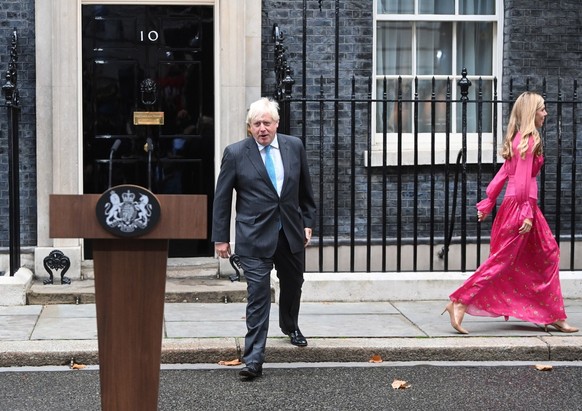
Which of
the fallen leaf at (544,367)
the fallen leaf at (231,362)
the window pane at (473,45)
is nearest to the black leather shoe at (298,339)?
the fallen leaf at (231,362)

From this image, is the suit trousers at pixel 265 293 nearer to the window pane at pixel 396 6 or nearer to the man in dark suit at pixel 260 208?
the man in dark suit at pixel 260 208

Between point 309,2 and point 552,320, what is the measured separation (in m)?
4.00

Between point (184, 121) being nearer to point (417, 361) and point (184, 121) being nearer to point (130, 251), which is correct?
point (417, 361)

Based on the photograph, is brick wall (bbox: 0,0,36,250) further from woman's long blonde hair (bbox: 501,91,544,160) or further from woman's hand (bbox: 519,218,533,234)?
woman's hand (bbox: 519,218,533,234)

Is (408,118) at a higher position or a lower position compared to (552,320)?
higher

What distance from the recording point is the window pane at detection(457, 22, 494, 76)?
1076 centimetres

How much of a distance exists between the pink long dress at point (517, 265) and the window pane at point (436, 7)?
3199 mm

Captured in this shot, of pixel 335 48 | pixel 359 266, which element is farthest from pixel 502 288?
pixel 335 48

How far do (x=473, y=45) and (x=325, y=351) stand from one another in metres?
4.54

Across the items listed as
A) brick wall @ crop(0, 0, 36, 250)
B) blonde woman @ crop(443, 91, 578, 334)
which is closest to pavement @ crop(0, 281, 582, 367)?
blonde woman @ crop(443, 91, 578, 334)

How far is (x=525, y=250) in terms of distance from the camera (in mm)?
7961

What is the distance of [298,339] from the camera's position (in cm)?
738

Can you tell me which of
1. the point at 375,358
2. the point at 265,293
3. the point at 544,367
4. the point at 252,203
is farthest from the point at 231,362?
the point at 544,367

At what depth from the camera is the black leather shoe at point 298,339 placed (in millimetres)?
7375
